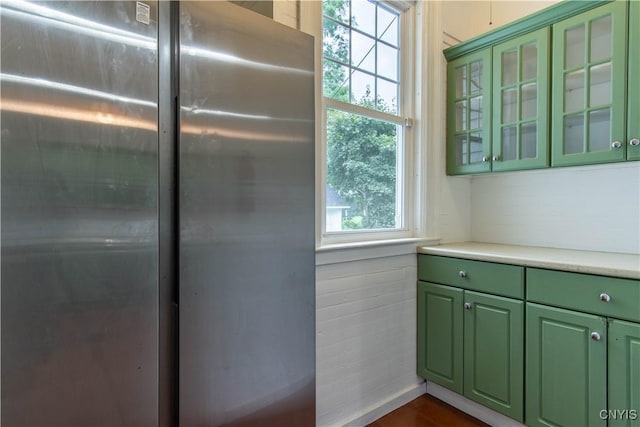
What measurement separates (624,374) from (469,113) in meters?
1.59

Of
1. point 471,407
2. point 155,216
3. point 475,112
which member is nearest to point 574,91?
point 475,112

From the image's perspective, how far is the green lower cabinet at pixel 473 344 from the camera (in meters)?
1.68

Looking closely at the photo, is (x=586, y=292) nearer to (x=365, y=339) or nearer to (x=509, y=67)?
(x=365, y=339)

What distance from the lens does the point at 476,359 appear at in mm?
1827

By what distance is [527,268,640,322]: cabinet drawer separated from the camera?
1.33 m

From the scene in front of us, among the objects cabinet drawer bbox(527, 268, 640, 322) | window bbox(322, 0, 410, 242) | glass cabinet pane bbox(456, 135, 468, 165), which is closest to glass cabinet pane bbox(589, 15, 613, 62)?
glass cabinet pane bbox(456, 135, 468, 165)

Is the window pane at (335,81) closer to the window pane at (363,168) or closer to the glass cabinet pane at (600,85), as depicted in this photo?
Answer: the window pane at (363,168)

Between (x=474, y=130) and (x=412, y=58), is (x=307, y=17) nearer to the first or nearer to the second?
(x=412, y=58)

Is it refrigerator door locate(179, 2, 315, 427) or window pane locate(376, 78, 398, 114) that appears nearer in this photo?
refrigerator door locate(179, 2, 315, 427)

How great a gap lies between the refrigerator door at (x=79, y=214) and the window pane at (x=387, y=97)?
4.72 ft

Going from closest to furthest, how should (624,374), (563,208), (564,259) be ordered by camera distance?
(624,374) → (564,259) → (563,208)

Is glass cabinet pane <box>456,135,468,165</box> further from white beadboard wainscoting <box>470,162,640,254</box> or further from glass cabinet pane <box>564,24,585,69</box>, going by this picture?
glass cabinet pane <box>564,24,585,69</box>

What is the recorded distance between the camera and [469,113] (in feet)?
7.13

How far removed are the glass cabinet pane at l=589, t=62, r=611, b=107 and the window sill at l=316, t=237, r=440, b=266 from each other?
113 cm
